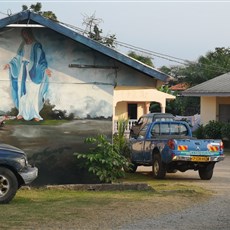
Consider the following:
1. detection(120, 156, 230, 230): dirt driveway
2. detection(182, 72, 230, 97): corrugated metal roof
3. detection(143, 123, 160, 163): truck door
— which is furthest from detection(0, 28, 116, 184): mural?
detection(182, 72, 230, 97): corrugated metal roof

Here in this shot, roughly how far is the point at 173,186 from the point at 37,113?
3815mm

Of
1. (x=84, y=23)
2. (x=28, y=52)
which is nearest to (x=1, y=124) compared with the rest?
(x=28, y=52)

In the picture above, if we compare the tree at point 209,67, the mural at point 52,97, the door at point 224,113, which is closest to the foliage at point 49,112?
the mural at point 52,97

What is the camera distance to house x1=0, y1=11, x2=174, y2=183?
1496cm

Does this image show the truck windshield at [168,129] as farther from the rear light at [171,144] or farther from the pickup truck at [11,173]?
the pickup truck at [11,173]

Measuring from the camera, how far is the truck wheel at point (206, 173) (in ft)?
59.0

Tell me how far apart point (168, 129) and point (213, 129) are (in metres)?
13.7

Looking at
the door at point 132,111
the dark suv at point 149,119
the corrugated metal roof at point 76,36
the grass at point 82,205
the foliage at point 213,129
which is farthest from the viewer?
the door at point 132,111

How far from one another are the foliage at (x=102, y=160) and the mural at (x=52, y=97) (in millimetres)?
315

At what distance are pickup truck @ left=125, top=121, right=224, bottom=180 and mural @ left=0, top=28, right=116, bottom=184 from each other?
2608 mm

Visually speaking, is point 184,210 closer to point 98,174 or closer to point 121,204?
point 121,204

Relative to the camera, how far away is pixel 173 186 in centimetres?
1566

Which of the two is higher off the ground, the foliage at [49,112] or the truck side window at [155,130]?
the foliage at [49,112]

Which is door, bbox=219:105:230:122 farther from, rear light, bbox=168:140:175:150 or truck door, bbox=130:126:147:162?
rear light, bbox=168:140:175:150
